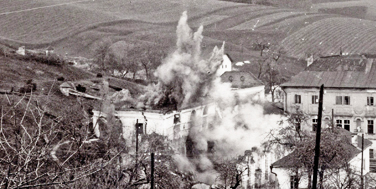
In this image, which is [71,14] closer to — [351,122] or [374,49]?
[374,49]

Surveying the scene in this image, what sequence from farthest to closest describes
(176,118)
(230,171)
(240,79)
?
(240,79), (176,118), (230,171)

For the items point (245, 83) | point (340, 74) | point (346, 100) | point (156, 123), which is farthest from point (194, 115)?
point (245, 83)

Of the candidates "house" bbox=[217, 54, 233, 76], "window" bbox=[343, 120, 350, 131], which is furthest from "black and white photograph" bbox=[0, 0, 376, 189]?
"house" bbox=[217, 54, 233, 76]

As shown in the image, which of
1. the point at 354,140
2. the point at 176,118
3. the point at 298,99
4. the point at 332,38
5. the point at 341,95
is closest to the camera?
the point at 354,140

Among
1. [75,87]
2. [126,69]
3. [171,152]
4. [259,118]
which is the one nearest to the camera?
[171,152]

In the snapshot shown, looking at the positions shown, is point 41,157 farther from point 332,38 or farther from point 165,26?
point 165,26

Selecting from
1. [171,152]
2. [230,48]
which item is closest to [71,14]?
[230,48]
